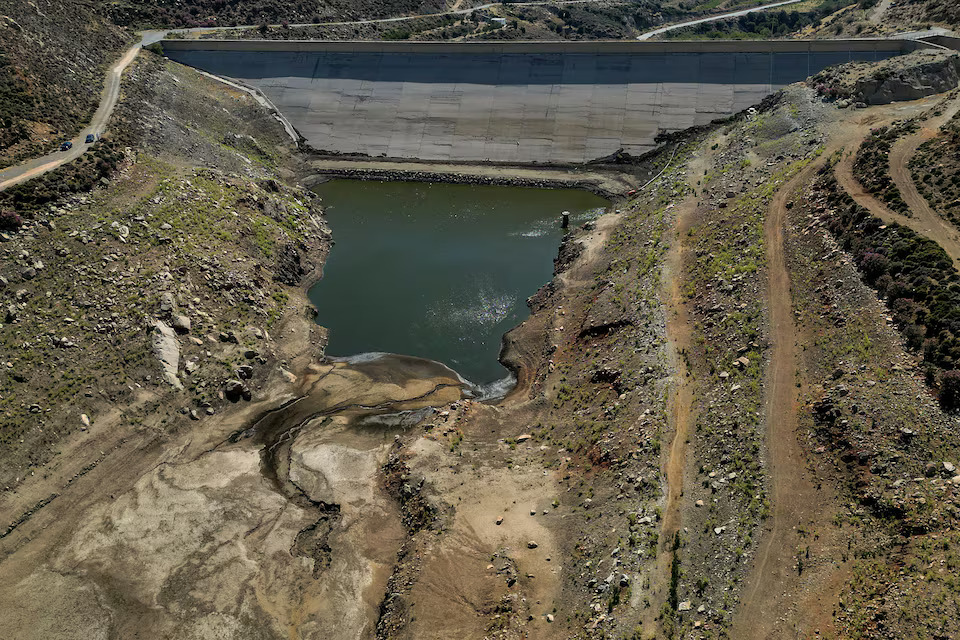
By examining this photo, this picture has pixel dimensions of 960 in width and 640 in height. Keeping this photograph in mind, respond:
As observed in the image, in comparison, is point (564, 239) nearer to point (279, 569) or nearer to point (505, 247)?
point (505, 247)


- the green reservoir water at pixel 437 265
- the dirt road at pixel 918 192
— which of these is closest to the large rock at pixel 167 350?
the green reservoir water at pixel 437 265

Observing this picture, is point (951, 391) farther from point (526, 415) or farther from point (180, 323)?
point (180, 323)

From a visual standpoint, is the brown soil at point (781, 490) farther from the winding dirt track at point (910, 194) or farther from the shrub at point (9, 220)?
the shrub at point (9, 220)

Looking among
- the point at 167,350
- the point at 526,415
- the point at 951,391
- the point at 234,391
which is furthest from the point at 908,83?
the point at 167,350

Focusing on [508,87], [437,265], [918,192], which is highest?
[508,87]

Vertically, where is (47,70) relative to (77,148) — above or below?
above

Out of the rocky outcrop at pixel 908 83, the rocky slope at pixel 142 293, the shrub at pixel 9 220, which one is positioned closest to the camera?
the rocky slope at pixel 142 293

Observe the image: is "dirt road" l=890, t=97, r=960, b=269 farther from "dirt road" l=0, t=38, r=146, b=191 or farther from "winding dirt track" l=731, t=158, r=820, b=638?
"dirt road" l=0, t=38, r=146, b=191

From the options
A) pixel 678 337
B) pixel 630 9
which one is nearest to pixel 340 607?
pixel 678 337
